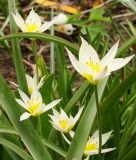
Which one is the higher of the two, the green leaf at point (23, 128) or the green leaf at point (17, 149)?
the green leaf at point (23, 128)

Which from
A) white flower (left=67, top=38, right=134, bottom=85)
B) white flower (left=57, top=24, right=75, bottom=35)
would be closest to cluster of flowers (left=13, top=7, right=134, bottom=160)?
white flower (left=67, top=38, right=134, bottom=85)

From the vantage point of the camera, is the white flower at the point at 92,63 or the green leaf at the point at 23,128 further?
the green leaf at the point at 23,128

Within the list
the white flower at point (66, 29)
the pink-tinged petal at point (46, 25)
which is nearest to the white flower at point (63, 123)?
the pink-tinged petal at point (46, 25)

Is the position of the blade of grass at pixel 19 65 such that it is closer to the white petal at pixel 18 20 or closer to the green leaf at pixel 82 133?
the white petal at pixel 18 20

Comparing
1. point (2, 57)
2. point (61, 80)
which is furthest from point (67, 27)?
point (61, 80)

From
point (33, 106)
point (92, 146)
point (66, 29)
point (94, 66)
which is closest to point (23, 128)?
point (33, 106)

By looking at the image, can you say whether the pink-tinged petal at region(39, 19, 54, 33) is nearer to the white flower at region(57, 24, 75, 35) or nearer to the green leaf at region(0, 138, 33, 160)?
the green leaf at region(0, 138, 33, 160)

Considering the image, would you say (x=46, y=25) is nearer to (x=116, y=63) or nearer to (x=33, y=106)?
(x=33, y=106)

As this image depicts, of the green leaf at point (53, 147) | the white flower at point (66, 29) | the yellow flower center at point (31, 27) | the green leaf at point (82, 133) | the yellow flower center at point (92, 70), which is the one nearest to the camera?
the yellow flower center at point (92, 70)
